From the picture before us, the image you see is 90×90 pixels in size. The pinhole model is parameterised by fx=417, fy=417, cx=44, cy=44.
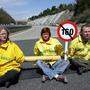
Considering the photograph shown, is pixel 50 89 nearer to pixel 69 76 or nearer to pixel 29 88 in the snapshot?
pixel 29 88

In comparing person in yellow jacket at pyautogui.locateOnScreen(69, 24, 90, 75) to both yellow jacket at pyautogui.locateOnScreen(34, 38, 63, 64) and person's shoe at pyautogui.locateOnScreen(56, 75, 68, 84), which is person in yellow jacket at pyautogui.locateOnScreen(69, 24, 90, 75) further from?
person's shoe at pyautogui.locateOnScreen(56, 75, 68, 84)

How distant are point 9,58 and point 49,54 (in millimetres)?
1495

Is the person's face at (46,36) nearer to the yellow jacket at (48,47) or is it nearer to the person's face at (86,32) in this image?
the yellow jacket at (48,47)

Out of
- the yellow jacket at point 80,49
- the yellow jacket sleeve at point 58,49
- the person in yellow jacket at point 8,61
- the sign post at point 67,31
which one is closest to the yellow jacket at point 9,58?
the person in yellow jacket at point 8,61

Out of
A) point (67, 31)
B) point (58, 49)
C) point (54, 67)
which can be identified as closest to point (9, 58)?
point (54, 67)

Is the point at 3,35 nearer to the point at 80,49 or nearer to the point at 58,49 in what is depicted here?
the point at 58,49

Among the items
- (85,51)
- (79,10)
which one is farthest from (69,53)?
(79,10)

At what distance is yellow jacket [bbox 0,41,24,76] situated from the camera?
9316mm

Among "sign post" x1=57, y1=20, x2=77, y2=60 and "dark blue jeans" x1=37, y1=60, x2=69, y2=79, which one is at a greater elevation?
"sign post" x1=57, y1=20, x2=77, y2=60

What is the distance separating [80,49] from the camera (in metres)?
10.7

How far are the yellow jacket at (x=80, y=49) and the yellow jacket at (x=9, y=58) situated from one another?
176 cm

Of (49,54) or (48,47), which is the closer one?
(48,47)

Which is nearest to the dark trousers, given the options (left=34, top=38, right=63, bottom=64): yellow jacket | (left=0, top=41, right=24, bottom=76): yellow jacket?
(left=0, top=41, right=24, bottom=76): yellow jacket

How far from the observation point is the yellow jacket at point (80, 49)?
10672mm
